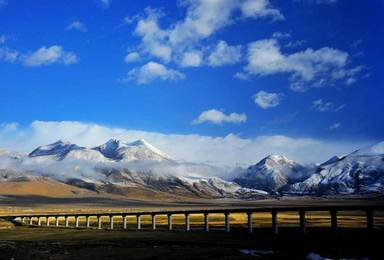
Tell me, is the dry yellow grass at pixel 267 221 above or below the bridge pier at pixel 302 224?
below

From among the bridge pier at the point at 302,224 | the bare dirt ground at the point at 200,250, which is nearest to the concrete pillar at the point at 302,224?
the bridge pier at the point at 302,224

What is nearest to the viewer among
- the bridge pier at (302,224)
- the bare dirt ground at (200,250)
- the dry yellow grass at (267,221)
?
the bare dirt ground at (200,250)

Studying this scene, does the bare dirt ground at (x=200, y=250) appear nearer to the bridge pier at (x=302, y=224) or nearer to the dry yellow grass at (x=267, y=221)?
the bridge pier at (x=302, y=224)

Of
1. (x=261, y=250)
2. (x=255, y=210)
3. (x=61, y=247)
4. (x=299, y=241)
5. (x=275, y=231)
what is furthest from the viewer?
(x=255, y=210)

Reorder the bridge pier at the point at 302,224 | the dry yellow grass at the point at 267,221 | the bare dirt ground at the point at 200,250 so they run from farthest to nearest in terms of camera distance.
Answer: the dry yellow grass at the point at 267,221, the bridge pier at the point at 302,224, the bare dirt ground at the point at 200,250

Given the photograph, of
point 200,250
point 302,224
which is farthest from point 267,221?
point 200,250

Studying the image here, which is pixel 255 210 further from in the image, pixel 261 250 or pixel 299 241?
pixel 261 250

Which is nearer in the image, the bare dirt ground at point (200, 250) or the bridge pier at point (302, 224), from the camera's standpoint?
the bare dirt ground at point (200, 250)

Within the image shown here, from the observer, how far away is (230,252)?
5775 cm

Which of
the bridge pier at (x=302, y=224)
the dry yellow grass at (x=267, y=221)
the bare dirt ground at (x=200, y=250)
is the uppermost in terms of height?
the bridge pier at (x=302, y=224)

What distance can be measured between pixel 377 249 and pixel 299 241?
1424cm

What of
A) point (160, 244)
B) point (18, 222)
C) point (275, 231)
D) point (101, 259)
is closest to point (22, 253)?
point (101, 259)

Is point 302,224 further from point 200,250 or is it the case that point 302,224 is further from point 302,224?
point 200,250

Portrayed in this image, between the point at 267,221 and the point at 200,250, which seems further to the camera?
the point at 267,221
